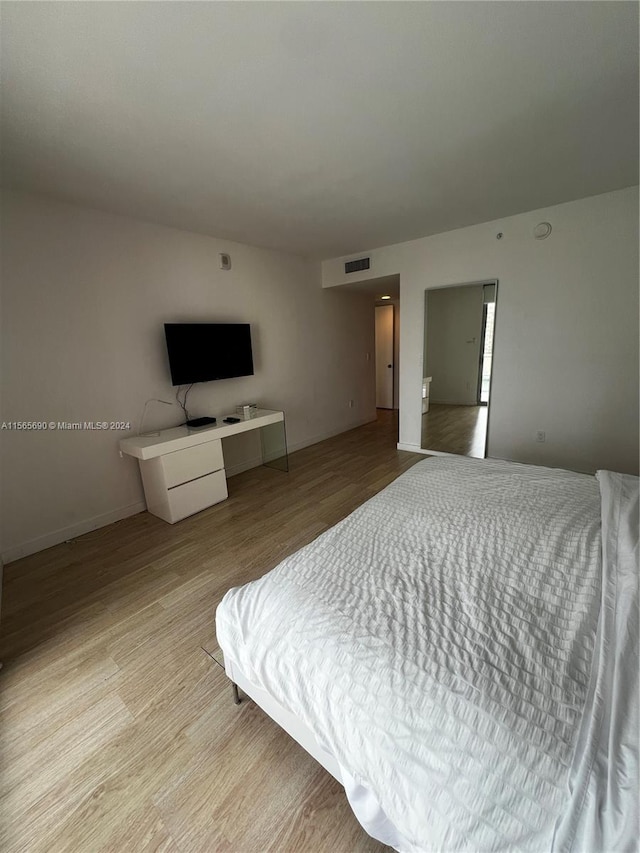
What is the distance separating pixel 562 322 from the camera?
3141mm

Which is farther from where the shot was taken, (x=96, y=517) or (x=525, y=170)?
(x=96, y=517)

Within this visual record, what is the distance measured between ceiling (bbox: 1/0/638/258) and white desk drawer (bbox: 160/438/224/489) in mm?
1975

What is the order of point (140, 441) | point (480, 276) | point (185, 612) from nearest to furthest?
point (185, 612) < point (140, 441) < point (480, 276)

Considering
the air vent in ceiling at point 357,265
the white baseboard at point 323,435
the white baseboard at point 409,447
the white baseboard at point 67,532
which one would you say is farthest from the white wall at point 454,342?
the white baseboard at point 67,532

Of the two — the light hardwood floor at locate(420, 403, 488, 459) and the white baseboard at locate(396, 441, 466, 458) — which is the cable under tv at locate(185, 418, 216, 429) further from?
the light hardwood floor at locate(420, 403, 488, 459)

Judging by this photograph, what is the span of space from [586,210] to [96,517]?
499 centimetres

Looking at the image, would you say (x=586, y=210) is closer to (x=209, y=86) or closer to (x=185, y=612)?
(x=209, y=86)

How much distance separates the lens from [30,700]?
4.73 feet

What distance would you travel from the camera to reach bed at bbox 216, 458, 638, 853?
655 millimetres

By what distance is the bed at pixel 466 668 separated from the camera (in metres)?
0.65

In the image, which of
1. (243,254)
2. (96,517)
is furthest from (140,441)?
(243,254)

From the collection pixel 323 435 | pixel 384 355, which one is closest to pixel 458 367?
pixel 323 435

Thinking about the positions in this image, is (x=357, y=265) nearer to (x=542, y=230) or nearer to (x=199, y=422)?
(x=542, y=230)

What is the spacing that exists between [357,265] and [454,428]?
2.50 m
